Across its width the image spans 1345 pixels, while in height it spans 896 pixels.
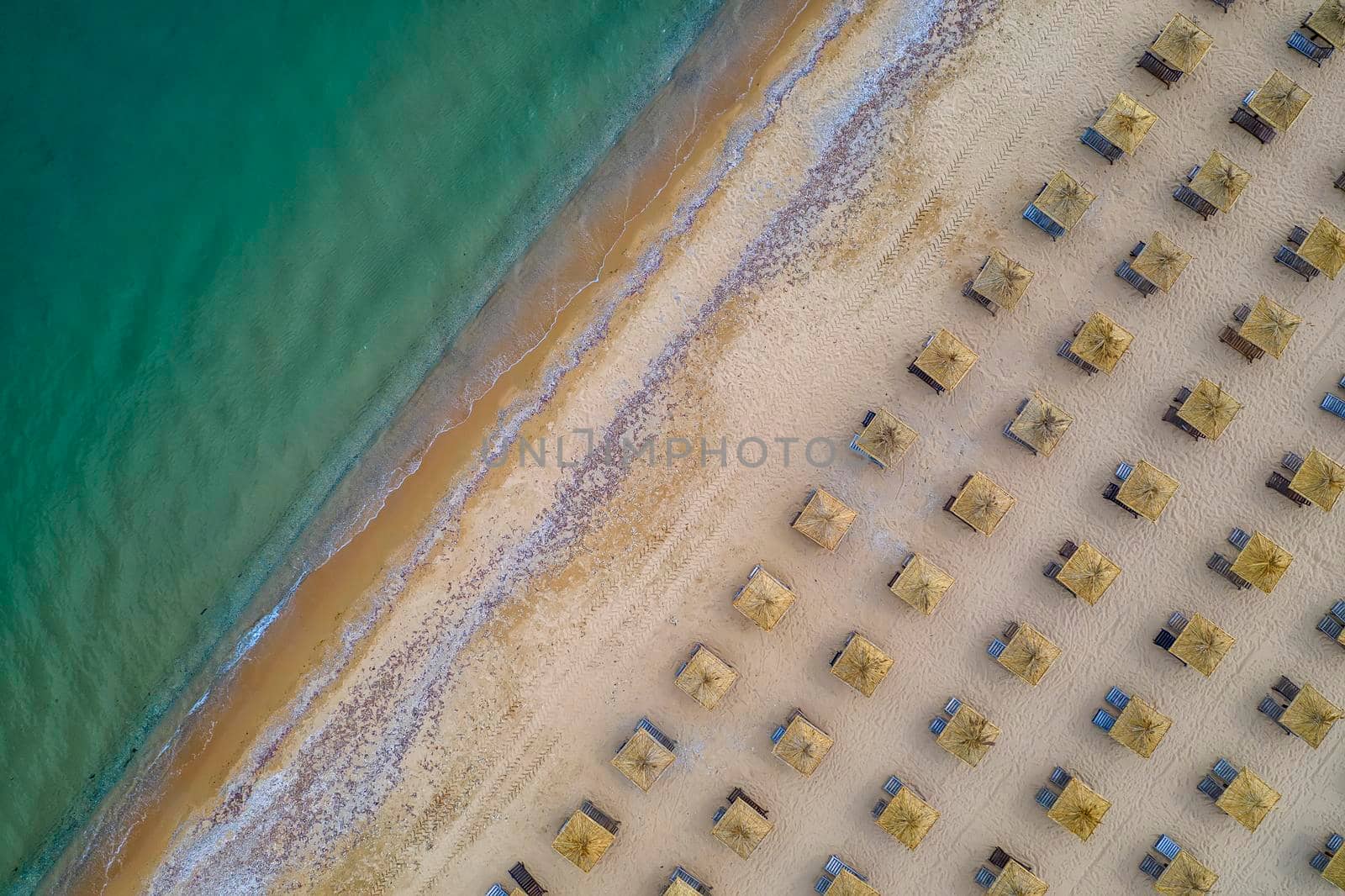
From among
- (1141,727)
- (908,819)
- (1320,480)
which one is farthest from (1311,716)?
(908,819)

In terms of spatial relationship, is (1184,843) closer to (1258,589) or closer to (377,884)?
(1258,589)

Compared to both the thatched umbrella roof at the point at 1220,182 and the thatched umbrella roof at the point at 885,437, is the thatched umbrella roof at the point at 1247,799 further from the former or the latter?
the thatched umbrella roof at the point at 1220,182

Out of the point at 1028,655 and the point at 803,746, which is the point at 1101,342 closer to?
the point at 1028,655

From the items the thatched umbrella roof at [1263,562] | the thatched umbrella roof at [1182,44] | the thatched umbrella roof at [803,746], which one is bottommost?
the thatched umbrella roof at [803,746]

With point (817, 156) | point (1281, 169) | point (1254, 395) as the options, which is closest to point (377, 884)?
point (817, 156)

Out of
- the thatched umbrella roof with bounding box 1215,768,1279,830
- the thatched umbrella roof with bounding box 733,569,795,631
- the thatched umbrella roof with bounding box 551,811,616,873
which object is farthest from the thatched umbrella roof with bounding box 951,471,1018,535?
the thatched umbrella roof with bounding box 551,811,616,873

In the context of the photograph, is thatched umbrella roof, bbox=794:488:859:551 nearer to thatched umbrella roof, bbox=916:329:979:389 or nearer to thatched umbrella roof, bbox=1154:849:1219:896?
thatched umbrella roof, bbox=916:329:979:389

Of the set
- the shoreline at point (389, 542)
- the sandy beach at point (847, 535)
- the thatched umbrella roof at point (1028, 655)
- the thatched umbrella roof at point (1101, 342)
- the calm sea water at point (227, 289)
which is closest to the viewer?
the thatched umbrella roof at point (1101, 342)

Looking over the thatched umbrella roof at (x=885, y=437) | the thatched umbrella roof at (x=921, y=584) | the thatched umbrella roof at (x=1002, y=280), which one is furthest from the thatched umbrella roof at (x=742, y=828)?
the thatched umbrella roof at (x=1002, y=280)
